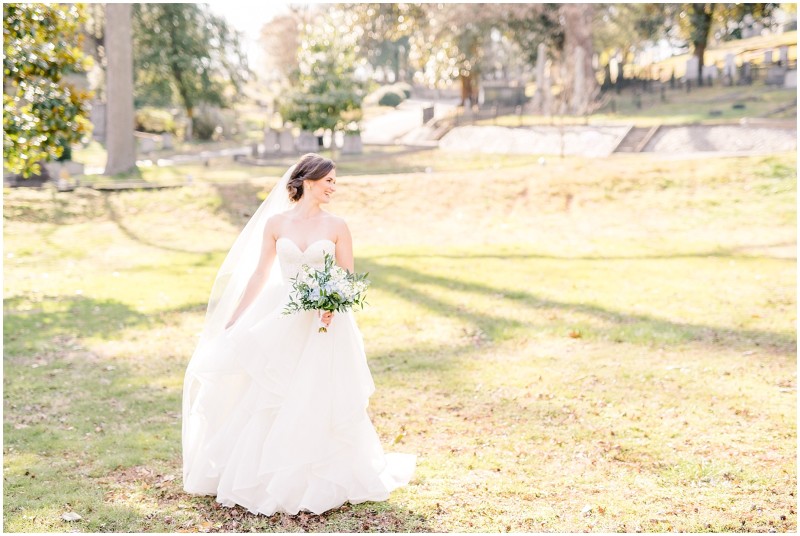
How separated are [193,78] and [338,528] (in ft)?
127

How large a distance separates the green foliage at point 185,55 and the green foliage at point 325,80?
11.6 metres

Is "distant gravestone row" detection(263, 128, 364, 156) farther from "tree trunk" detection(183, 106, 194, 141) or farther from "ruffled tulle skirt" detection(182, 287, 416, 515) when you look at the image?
"ruffled tulle skirt" detection(182, 287, 416, 515)

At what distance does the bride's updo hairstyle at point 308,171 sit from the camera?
6.14m

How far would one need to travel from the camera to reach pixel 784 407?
8602mm

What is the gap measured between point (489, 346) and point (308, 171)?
5.80 meters

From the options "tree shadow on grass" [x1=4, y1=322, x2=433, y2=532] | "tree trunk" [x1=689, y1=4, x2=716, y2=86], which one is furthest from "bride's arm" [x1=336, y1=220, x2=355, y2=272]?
"tree trunk" [x1=689, y1=4, x2=716, y2=86]

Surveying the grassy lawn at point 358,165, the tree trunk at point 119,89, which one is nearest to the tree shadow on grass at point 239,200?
the grassy lawn at point 358,165

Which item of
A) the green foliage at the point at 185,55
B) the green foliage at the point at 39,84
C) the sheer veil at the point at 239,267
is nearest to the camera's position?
the sheer veil at the point at 239,267

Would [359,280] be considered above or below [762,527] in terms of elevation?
above

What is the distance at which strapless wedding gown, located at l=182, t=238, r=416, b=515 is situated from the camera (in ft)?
19.6

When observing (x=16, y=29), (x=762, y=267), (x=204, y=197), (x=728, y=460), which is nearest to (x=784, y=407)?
(x=728, y=460)

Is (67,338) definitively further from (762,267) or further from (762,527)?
(762,267)

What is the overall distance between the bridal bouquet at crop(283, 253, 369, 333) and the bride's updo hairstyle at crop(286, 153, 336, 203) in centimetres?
58

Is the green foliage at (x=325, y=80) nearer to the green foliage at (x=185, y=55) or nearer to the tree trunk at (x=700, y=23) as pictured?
the green foliage at (x=185, y=55)
